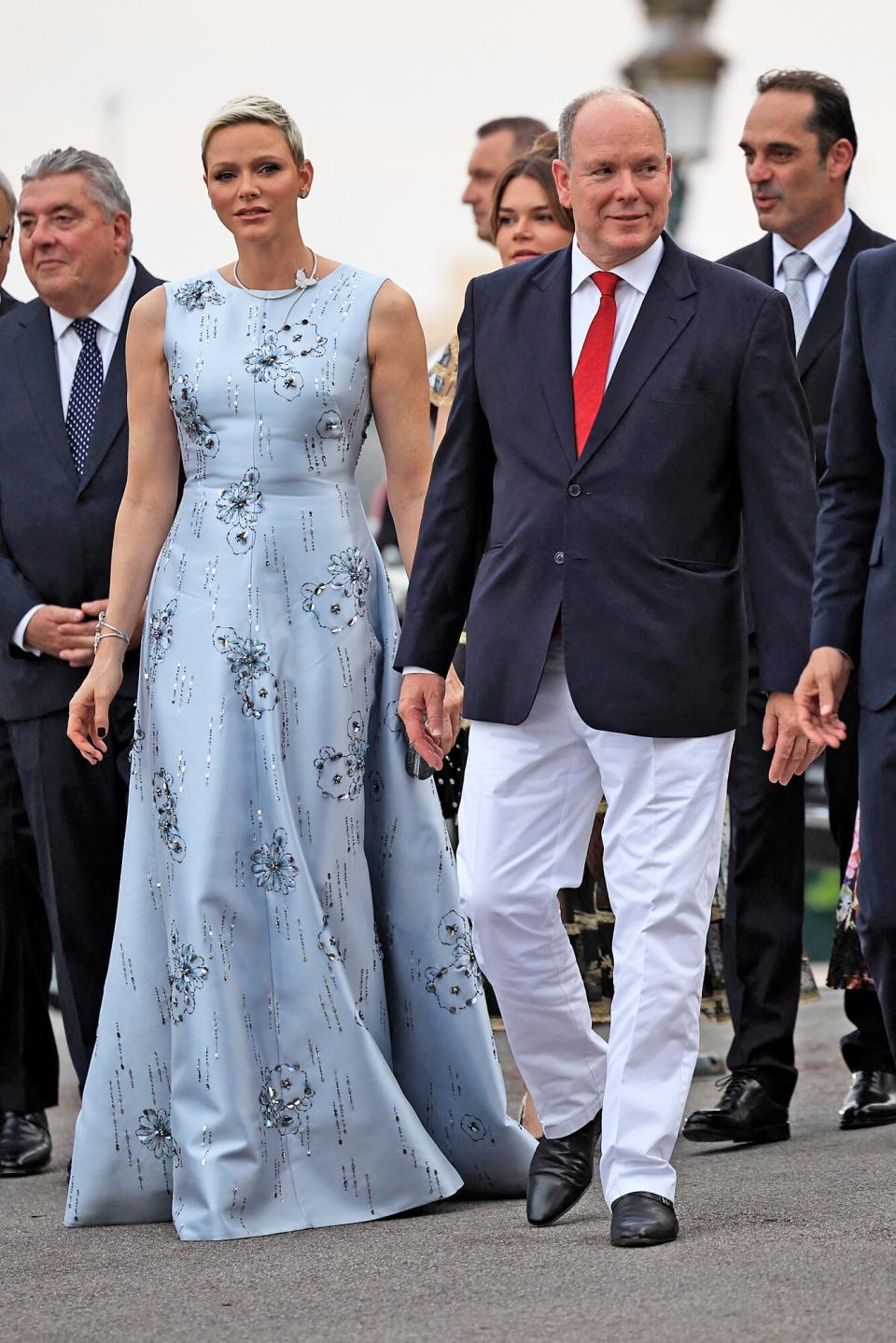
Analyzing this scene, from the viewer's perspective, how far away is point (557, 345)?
4.21 metres

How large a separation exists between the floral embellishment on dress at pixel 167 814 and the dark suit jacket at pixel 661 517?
732 millimetres

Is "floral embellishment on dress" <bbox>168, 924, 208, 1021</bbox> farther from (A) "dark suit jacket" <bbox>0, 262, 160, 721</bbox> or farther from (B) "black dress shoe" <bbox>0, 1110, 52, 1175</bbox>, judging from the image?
(B) "black dress shoe" <bbox>0, 1110, 52, 1175</bbox>

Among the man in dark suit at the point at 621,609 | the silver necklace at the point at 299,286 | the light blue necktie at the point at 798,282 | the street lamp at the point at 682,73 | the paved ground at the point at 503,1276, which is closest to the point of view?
the paved ground at the point at 503,1276

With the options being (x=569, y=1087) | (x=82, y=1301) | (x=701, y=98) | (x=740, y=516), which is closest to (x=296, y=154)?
(x=740, y=516)

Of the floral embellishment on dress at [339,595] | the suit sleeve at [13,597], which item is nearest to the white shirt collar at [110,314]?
the suit sleeve at [13,597]

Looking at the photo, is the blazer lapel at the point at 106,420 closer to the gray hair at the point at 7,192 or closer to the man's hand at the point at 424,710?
the gray hair at the point at 7,192

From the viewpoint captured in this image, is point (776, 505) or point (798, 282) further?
point (798, 282)

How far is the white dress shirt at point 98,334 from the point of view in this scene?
5.44 meters

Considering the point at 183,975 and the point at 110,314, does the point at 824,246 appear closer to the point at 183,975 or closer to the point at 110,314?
the point at 110,314

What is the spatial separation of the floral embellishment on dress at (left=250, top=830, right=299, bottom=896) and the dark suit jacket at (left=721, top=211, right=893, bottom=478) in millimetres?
1796

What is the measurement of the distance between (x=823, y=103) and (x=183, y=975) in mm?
2857

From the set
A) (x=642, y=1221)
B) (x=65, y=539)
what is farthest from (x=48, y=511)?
(x=642, y=1221)

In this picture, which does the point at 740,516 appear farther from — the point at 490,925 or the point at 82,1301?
the point at 82,1301

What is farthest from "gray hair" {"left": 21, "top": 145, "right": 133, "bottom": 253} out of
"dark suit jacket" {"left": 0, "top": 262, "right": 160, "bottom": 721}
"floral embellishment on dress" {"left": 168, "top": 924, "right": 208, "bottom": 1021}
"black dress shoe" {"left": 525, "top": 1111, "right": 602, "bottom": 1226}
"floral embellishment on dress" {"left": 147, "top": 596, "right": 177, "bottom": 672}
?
"black dress shoe" {"left": 525, "top": 1111, "right": 602, "bottom": 1226}
